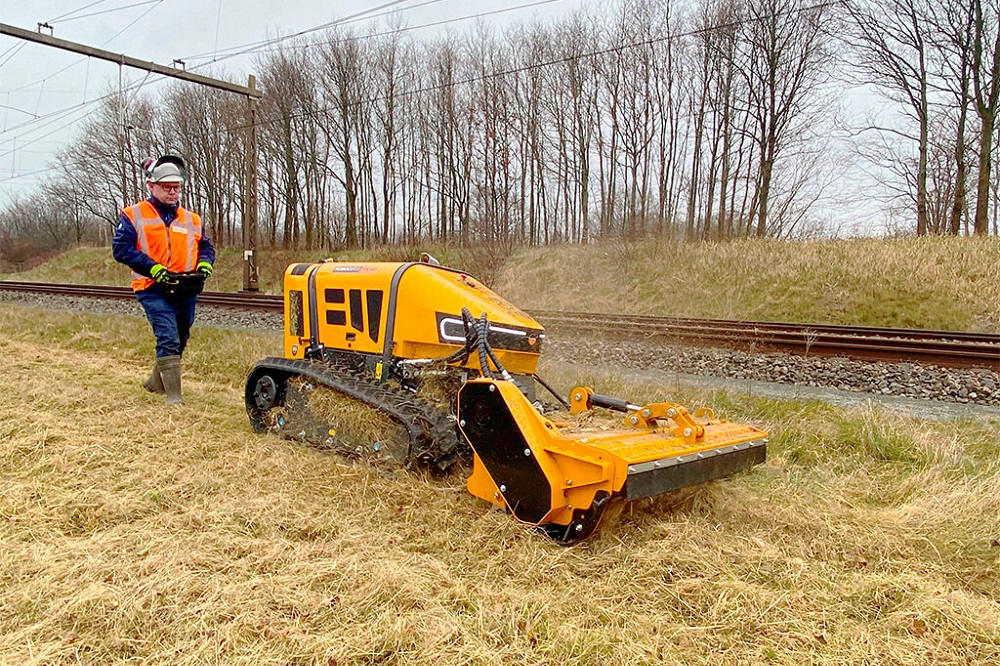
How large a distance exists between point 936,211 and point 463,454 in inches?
987

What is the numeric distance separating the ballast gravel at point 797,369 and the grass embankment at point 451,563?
281cm

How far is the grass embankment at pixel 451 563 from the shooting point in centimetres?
225

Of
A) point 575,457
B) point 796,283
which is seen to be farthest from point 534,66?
point 575,457

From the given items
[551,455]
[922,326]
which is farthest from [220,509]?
[922,326]

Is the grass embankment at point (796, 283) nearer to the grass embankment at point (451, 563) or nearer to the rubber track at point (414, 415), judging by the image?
the grass embankment at point (451, 563)

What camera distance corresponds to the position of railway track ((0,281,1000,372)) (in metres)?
7.72

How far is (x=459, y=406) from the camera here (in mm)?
3459

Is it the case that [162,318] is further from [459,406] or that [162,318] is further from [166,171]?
[459,406]

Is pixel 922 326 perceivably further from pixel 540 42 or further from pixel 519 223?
pixel 540 42

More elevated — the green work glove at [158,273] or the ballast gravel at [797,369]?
the green work glove at [158,273]

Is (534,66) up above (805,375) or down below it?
above

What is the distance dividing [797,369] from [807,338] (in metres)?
0.70

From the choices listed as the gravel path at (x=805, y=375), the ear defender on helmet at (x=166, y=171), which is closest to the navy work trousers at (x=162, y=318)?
the ear defender on helmet at (x=166, y=171)

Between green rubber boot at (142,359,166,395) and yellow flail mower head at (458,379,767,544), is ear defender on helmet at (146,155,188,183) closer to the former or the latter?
green rubber boot at (142,359,166,395)
